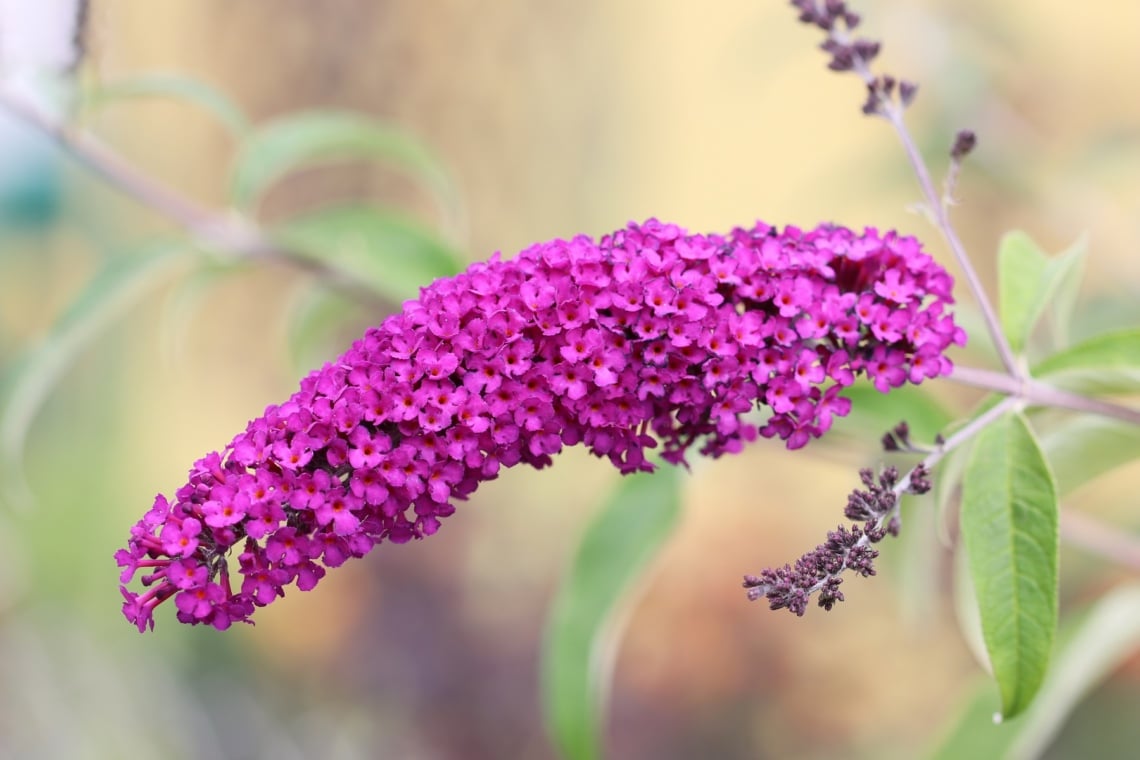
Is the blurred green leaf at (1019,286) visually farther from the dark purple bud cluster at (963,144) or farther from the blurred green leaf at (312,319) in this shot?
the blurred green leaf at (312,319)

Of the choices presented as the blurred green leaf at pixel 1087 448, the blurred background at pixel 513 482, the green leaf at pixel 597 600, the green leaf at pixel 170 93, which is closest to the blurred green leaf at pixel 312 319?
the green leaf at pixel 170 93

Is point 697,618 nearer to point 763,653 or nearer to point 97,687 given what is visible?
point 763,653

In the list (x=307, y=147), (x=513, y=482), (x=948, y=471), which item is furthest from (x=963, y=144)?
(x=513, y=482)

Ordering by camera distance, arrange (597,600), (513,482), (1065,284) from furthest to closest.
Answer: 1. (513,482)
2. (597,600)
3. (1065,284)

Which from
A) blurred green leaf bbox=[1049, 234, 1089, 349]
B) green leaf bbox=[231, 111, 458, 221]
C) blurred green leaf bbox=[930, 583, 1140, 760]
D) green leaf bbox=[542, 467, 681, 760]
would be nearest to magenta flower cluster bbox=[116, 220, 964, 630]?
blurred green leaf bbox=[1049, 234, 1089, 349]

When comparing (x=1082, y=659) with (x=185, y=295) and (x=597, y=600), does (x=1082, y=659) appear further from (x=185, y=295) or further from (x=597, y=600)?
(x=185, y=295)

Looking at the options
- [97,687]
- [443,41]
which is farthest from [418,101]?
[97,687]

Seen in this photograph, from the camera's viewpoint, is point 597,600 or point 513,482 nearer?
point 597,600

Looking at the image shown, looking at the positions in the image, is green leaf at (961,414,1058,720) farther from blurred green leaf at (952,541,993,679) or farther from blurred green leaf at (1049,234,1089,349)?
blurred green leaf at (1049,234,1089,349)
